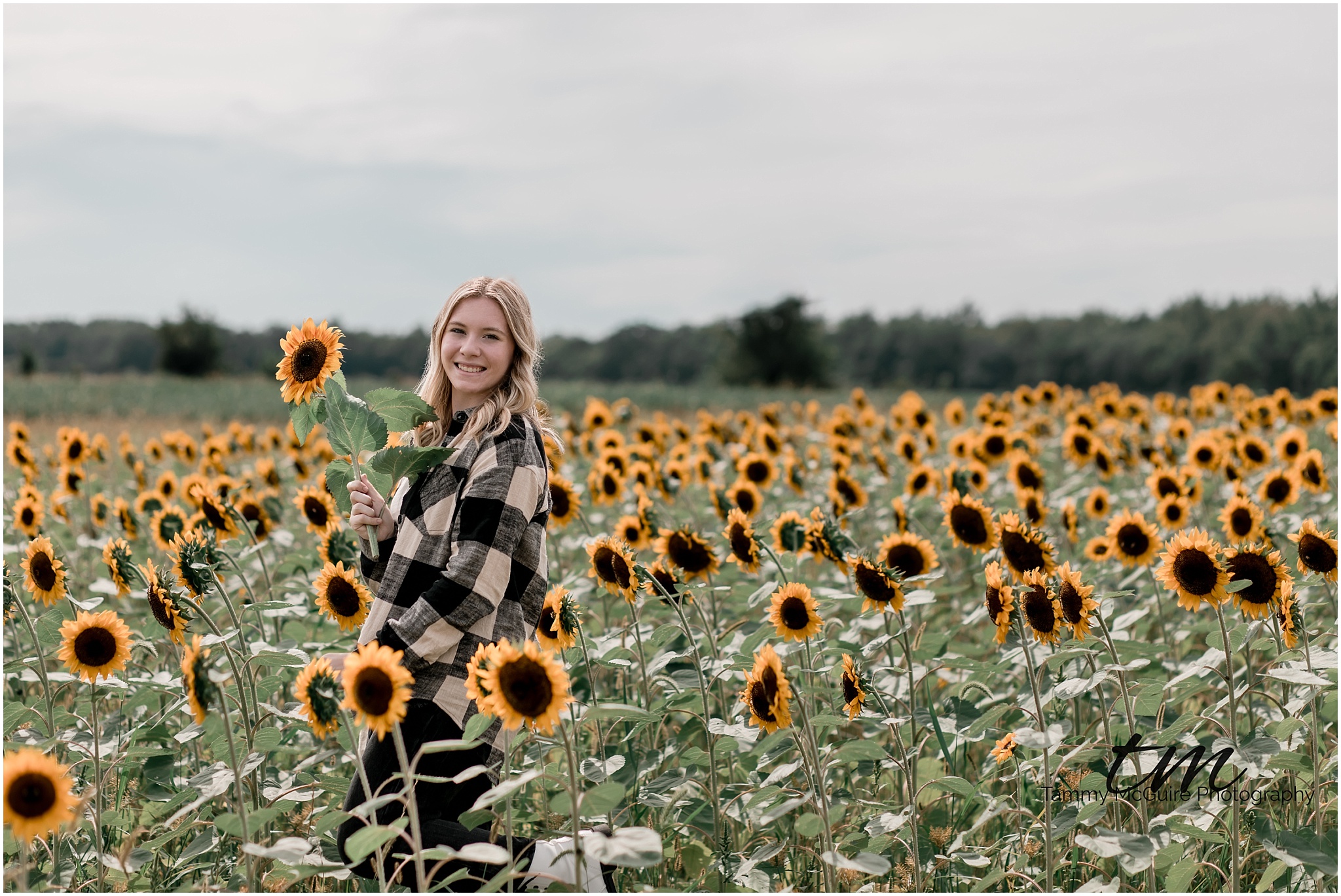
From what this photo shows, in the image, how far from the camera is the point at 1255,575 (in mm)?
3129

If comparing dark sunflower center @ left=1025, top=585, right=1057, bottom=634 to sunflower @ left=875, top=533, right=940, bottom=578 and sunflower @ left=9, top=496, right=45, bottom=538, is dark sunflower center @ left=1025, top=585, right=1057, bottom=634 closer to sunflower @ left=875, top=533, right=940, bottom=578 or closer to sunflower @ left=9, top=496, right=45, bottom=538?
sunflower @ left=875, top=533, right=940, bottom=578

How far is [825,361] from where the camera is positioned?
50.8 m

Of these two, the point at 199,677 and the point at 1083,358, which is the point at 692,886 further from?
the point at 1083,358

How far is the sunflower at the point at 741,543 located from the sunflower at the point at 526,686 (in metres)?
1.61

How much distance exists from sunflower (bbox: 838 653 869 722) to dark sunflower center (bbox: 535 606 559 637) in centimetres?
89

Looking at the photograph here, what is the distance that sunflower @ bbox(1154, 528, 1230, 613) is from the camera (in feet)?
9.85

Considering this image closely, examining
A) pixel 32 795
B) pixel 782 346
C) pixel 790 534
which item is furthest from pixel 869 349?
pixel 32 795

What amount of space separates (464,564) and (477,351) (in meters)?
0.71

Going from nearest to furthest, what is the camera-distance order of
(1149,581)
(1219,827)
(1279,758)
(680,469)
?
(1279,758) < (1219,827) < (1149,581) < (680,469)

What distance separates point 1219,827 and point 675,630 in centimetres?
179

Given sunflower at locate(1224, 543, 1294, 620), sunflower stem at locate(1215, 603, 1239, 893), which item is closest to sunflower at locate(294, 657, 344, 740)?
sunflower stem at locate(1215, 603, 1239, 893)

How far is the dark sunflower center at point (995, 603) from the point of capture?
3.02 metres

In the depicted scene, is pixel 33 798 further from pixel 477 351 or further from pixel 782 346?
pixel 782 346

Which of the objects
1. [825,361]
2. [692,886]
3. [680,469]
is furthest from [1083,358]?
[692,886]
